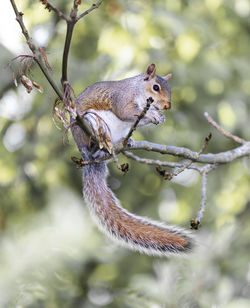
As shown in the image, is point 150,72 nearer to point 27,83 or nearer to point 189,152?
point 189,152

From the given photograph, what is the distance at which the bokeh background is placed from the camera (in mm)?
2729

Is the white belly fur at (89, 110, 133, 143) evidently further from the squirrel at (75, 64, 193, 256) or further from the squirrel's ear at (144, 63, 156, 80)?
the squirrel's ear at (144, 63, 156, 80)

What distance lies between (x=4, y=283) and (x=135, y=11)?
2018 mm

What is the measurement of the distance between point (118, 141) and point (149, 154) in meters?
1.12

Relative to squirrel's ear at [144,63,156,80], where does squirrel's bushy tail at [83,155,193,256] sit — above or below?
below

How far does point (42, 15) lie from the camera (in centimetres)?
334

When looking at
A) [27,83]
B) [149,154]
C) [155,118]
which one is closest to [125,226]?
[155,118]

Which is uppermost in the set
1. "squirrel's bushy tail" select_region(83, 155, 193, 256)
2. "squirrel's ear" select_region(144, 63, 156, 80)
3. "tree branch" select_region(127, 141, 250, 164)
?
"squirrel's ear" select_region(144, 63, 156, 80)

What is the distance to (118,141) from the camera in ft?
6.89

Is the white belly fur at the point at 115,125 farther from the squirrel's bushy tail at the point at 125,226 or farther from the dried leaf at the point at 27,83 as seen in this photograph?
the dried leaf at the point at 27,83

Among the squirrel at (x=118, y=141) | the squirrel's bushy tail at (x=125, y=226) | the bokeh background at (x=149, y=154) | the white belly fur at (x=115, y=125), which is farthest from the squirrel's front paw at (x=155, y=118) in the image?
the bokeh background at (x=149, y=154)

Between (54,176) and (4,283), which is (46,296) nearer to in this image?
(4,283)

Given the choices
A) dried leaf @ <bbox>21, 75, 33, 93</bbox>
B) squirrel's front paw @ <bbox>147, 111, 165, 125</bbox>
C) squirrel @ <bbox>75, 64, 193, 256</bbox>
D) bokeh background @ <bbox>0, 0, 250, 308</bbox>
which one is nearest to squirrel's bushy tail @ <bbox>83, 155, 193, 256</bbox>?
squirrel @ <bbox>75, 64, 193, 256</bbox>

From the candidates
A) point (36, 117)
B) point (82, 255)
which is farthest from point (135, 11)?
point (82, 255)
